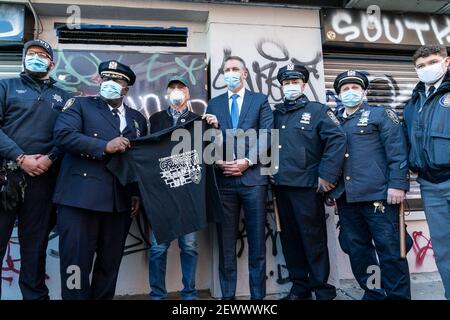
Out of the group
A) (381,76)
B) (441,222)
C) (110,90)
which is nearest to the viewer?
(441,222)

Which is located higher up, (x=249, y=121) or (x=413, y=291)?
(x=249, y=121)

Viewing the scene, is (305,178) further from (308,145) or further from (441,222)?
(441,222)

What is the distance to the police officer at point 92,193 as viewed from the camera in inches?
106

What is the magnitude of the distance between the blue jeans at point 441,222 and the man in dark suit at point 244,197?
4.65 ft

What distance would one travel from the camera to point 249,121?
3.30 metres

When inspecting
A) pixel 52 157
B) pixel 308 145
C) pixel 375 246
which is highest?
pixel 308 145

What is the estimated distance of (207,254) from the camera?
13.0ft

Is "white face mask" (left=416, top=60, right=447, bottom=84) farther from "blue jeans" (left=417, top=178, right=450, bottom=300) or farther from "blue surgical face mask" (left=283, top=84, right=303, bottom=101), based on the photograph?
"blue surgical face mask" (left=283, top=84, right=303, bottom=101)

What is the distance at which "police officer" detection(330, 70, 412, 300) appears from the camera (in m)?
2.96

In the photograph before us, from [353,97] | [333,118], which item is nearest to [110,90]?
[333,118]

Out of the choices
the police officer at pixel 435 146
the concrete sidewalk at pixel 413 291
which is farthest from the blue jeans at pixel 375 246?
the concrete sidewalk at pixel 413 291

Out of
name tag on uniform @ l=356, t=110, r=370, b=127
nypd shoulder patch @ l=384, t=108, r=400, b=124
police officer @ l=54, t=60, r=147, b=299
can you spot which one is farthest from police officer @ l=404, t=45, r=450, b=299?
police officer @ l=54, t=60, r=147, b=299

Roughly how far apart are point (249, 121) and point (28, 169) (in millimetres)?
1956

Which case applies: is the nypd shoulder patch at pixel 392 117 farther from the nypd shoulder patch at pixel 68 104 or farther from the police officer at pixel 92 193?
the nypd shoulder patch at pixel 68 104
